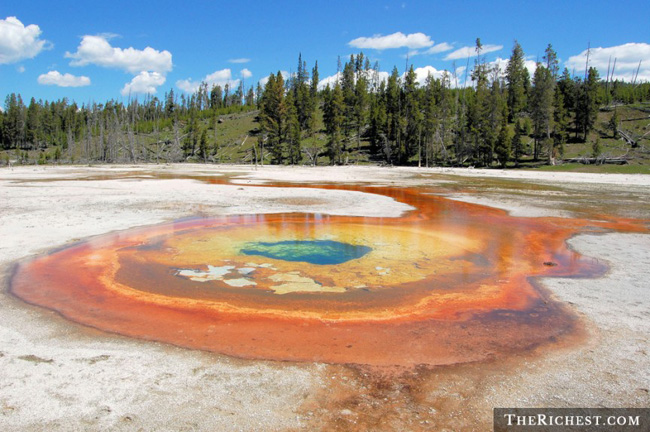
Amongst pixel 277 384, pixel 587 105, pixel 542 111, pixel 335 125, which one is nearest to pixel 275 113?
pixel 335 125

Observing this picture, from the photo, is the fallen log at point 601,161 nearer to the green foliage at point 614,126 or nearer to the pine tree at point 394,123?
the green foliage at point 614,126

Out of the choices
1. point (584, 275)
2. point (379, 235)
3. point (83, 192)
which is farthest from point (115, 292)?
point (83, 192)

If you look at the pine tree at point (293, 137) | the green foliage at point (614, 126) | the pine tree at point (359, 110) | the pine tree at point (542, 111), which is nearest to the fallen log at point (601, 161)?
the pine tree at point (542, 111)

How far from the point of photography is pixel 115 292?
8039 millimetres

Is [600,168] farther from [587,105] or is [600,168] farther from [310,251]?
[310,251]

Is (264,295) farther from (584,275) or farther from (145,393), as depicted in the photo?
(584,275)

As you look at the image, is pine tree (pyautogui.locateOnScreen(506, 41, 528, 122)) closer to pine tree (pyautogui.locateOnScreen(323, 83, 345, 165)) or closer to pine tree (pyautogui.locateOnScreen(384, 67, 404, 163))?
pine tree (pyautogui.locateOnScreen(384, 67, 404, 163))

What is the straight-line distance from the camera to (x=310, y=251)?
1144 cm

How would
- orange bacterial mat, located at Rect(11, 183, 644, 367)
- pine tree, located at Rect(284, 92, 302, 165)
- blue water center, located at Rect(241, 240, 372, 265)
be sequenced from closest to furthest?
1. orange bacterial mat, located at Rect(11, 183, 644, 367)
2. blue water center, located at Rect(241, 240, 372, 265)
3. pine tree, located at Rect(284, 92, 302, 165)

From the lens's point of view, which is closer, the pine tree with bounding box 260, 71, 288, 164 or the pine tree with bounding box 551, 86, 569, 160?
the pine tree with bounding box 551, 86, 569, 160

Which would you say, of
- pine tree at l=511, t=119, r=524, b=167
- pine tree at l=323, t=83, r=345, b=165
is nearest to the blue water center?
pine tree at l=511, t=119, r=524, b=167

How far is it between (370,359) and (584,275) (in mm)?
→ 6422

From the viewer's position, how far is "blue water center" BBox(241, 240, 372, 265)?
35.1 ft

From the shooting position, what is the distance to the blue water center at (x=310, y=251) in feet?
35.1
